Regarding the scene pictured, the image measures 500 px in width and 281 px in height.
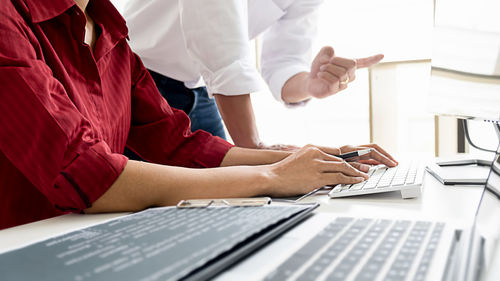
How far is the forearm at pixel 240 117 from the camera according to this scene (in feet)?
3.92

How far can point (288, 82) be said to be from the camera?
161 cm

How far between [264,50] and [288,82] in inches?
9.5

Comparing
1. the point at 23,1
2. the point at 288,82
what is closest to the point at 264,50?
the point at 288,82

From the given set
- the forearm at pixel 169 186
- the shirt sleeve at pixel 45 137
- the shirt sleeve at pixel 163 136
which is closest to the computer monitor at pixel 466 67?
the forearm at pixel 169 186

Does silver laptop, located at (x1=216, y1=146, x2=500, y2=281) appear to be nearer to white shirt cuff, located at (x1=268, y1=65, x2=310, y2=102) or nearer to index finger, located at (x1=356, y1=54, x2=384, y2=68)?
index finger, located at (x1=356, y1=54, x2=384, y2=68)

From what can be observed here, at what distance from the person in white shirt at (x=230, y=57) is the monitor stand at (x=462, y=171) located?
0.39 m

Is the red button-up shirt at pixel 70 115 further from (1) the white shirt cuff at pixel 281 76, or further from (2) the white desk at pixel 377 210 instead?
(1) the white shirt cuff at pixel 281 76

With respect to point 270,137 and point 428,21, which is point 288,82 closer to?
point 428,21

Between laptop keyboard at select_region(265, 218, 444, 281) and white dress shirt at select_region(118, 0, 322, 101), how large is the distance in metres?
Result: 0.75

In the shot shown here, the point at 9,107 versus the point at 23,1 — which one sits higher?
the point at 23,1

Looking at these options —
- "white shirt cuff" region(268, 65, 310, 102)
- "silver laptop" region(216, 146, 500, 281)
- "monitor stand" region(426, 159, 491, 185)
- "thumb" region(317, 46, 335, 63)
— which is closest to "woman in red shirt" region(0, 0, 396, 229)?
"monitor stand" region(426, 159, 491, 185)

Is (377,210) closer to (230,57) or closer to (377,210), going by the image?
(377,210)

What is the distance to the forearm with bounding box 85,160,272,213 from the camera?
2.13 ft

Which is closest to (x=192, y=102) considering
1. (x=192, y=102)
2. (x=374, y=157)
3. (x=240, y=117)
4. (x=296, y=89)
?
(x=192, y=102)
